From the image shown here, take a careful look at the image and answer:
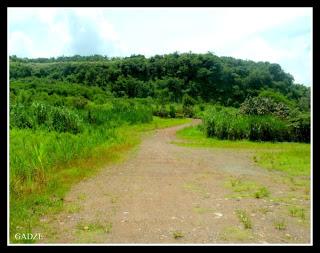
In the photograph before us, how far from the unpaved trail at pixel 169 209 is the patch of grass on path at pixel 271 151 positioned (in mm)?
743

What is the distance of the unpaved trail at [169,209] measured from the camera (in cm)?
583

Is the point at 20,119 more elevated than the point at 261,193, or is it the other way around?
A: the point at 20,119

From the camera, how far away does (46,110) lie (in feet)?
60.3

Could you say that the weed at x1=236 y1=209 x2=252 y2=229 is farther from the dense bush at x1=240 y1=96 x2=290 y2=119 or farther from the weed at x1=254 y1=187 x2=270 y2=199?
the dense bush at x1=240 y1=96 x2=290 y2=119

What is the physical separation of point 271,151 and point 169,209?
28.4 feet

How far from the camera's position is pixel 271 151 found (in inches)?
596

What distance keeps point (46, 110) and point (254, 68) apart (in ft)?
103

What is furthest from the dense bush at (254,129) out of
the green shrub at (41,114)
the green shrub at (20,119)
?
the green shrub at (20,119)

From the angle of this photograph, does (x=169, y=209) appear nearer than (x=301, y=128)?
Yes

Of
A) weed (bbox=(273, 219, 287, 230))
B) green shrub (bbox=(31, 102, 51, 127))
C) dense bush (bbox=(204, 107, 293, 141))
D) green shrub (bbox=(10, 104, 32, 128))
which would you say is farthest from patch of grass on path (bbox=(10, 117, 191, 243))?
dense bush (bbox=(204, 107, 293, 141))

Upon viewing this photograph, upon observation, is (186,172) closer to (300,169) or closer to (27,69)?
(300,169)

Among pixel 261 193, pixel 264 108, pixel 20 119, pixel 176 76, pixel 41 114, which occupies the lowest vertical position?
pixel 261 193

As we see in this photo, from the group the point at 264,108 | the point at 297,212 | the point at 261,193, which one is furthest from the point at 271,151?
the point at 297,212

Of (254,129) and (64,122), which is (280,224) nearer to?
(64,122)
